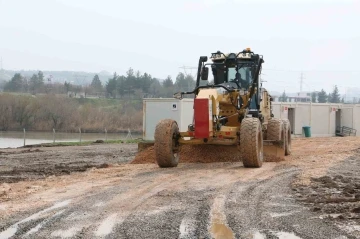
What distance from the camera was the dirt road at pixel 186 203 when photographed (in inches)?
268

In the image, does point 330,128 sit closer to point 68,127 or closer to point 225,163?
point 225,163

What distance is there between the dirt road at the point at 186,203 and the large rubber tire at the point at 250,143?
27 centimetres

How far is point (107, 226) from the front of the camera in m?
7.02

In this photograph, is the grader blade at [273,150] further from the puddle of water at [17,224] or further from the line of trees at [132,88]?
the line of trees at [132,88]

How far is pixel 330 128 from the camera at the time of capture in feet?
125

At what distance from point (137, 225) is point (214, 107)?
21.6 feet

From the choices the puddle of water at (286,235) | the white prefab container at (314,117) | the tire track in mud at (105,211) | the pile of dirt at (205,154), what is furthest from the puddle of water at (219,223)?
the white prefab container at (314,117)

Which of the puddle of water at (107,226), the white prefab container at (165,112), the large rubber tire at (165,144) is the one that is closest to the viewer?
the puddle of water at (107,226)

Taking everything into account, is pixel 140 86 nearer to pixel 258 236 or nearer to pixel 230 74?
pixel 230 74

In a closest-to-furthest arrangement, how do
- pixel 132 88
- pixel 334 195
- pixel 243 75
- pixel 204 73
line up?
pixel 334 195, pixel 204 73, pixel 243 75, pixel 132 88

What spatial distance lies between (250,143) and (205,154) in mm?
2557

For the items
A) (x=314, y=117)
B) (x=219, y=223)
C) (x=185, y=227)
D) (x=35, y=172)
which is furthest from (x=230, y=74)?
(x=314, y=117)

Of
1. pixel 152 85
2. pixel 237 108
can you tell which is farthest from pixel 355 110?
pixel 152 85

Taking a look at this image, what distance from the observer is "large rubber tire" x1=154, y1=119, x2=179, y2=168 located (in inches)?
534
